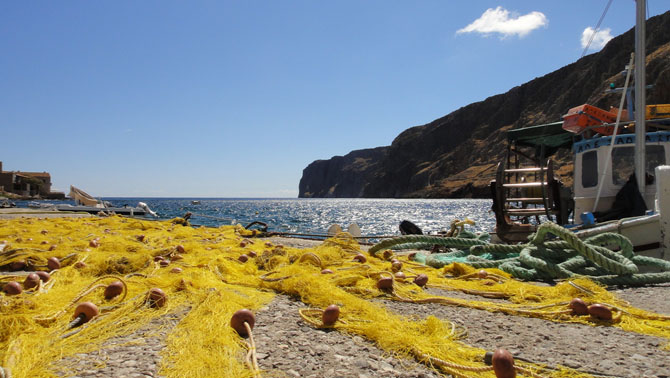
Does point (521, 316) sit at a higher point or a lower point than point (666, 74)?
lower

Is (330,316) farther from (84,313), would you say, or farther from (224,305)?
(84,313)

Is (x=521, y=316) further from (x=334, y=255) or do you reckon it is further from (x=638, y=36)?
(x=638, y=36)

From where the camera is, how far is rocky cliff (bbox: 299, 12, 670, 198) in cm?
8344

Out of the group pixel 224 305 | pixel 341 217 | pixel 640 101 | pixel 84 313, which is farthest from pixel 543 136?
pixel 341 217

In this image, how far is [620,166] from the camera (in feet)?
31.6

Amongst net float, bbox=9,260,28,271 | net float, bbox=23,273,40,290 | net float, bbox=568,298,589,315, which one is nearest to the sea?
net float, bbox=9,260,28,271

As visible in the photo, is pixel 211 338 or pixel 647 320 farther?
pixel 647 320

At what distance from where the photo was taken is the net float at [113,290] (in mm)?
3350

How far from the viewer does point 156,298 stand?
10.8 ft

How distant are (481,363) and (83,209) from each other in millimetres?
27854

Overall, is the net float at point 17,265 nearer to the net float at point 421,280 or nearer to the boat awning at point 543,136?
the net float at point 421,280

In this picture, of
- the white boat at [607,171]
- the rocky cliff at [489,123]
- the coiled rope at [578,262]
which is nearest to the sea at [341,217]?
the white boat at [607,171]

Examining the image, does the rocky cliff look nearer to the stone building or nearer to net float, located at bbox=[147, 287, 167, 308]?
net float, located at bbox=[147, 287, 167, 308]

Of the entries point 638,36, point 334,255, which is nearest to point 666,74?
point 638,36
